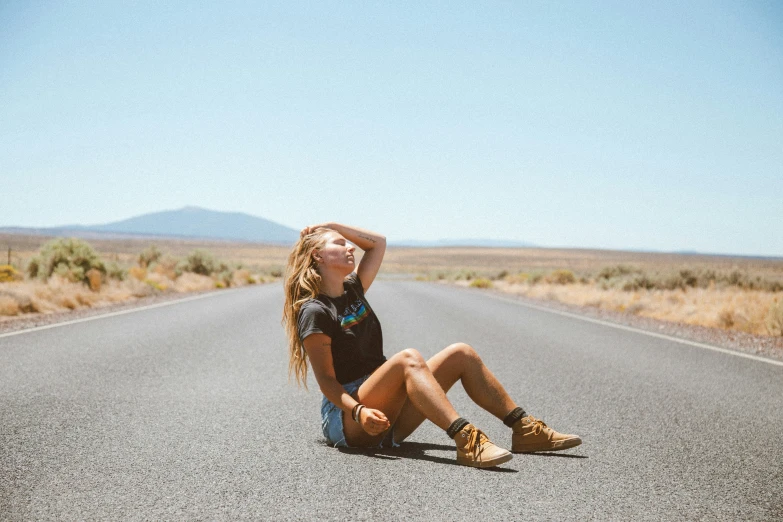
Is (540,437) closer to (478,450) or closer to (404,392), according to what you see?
(478,450)

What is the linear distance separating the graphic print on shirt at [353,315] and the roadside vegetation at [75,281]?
42.4ft

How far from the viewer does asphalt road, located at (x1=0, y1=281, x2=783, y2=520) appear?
3580 mm

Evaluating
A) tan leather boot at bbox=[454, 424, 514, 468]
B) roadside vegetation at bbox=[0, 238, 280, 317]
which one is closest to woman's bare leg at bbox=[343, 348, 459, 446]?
tan leather boot at bbox=[454, 424, 514, 468]

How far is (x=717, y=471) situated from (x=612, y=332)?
28.2 ft

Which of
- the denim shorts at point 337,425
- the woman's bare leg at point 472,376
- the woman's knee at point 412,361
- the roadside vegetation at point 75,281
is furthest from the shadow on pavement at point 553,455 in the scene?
the roadside vegetation at point 75,281

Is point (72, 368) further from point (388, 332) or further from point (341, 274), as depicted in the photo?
point (388, 332)

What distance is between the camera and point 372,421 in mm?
4098

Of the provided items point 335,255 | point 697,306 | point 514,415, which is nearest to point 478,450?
point 514,415

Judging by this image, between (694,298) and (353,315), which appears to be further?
(694,298)

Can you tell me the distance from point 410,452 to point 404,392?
500 millimetres

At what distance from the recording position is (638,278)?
28891 mm

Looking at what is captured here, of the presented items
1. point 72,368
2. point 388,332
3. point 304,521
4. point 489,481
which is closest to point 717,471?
point 489,481

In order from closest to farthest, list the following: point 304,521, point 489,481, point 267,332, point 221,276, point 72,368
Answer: point 304,521 < point 489,481 < point 72,368 < point 267,332 < point 221,276

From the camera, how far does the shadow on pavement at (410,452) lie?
178 inches
